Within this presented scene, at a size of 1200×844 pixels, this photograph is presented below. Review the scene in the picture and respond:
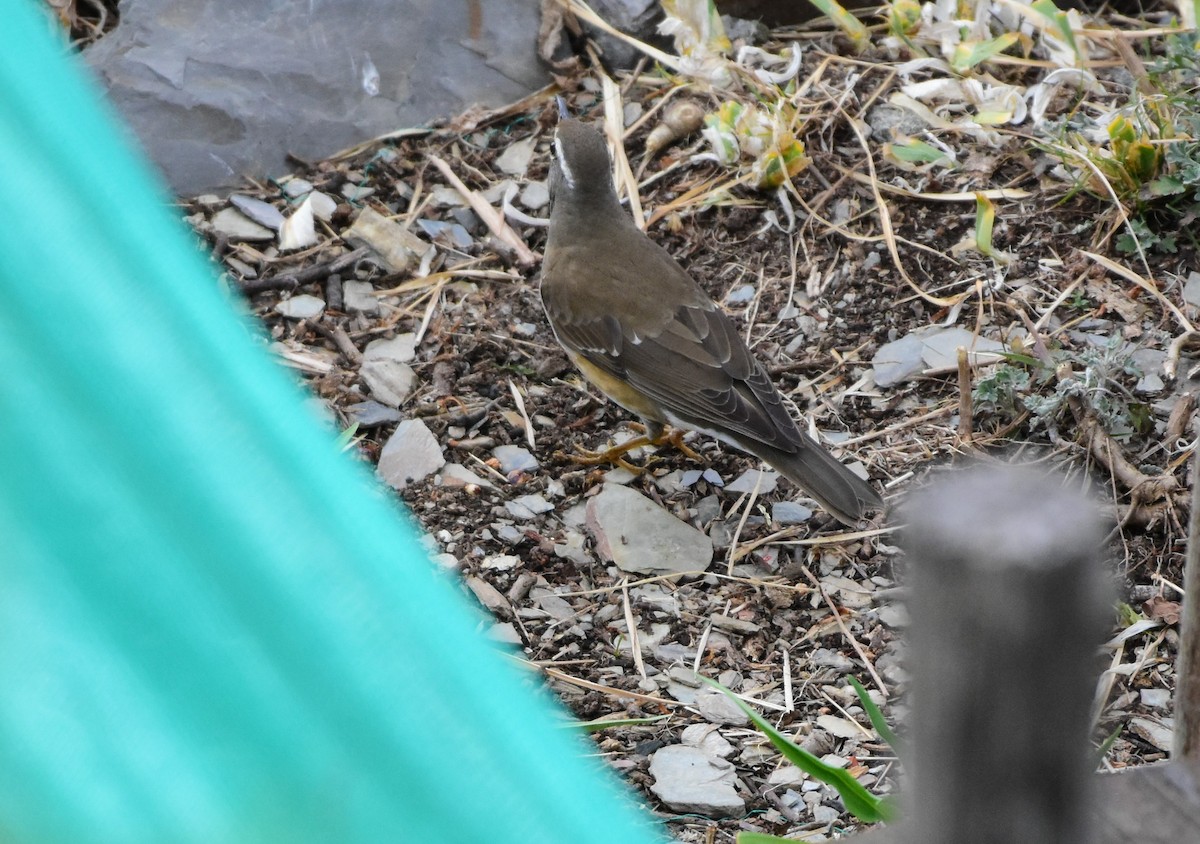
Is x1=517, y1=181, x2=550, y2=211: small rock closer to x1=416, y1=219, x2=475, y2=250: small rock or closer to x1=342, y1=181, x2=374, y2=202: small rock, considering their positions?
x1=416, y1=219, x2=475, y2=250: small rock

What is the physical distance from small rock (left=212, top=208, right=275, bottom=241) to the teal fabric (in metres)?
4.26

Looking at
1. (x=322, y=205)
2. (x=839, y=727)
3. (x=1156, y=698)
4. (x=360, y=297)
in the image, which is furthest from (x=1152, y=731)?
(x=322, y=205)

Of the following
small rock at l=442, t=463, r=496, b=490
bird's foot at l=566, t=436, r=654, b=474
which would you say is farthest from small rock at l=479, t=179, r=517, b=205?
small rock at l=442, t=463, r=496, b=490

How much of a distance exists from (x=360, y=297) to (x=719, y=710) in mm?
2439

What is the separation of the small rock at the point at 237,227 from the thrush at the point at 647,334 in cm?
120

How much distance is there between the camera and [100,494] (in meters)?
1.42

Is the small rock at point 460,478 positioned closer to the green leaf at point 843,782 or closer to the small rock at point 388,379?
the small rock at point 388,379

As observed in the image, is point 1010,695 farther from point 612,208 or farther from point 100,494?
point 612,208

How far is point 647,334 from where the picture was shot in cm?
500

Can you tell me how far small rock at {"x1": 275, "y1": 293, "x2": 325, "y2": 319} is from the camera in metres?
5.35

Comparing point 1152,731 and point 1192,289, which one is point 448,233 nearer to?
point 1192,289

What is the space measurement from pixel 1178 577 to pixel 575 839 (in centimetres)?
309

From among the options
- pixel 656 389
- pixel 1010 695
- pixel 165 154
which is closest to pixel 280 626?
pixel 1010 695

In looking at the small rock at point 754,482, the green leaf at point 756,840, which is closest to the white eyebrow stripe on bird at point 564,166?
the small rock at point 754,482
